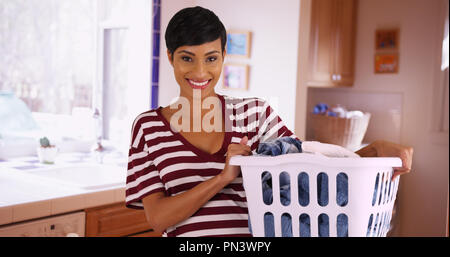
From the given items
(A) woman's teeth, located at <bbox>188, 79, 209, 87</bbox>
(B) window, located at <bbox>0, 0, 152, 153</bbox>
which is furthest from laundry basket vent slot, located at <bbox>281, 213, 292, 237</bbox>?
(B) window, located at <bbox>0, 0, 152, 153</bbox>

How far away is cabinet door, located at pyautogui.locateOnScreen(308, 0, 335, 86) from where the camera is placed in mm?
3338

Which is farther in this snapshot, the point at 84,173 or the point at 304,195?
the point at 84,173

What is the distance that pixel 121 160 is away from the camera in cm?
273

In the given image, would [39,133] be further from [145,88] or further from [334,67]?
[334,67]

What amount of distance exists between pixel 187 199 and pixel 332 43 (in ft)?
9.43

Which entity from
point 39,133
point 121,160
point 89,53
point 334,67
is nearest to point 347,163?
point 121,160

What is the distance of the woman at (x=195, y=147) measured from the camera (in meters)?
1.00

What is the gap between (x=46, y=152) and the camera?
248cm

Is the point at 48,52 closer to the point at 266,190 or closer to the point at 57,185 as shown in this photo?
the point at 57,185

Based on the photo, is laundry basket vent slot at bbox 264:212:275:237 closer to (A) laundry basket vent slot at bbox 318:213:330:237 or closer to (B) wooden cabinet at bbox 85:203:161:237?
(A) laundry basket vent slot at bbox 318:213:330:237

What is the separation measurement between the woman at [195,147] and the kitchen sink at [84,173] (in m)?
1.21

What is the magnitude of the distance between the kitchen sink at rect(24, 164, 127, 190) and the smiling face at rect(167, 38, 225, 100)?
1.29 meters

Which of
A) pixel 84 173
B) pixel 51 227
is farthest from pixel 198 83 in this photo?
pixel 84 173

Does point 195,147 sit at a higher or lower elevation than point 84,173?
higher
